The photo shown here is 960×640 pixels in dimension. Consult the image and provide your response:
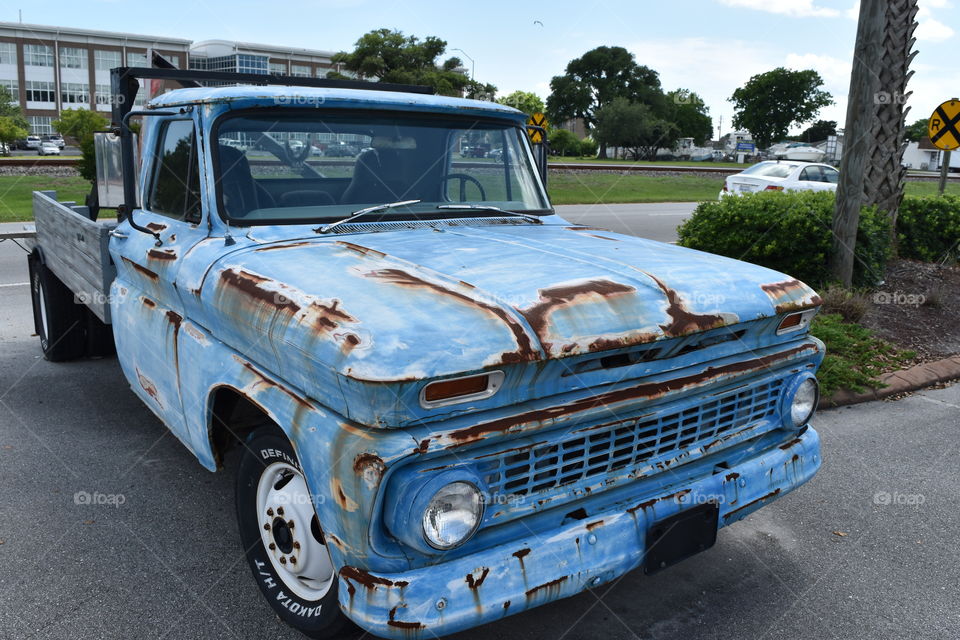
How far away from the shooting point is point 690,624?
3035 millimetres

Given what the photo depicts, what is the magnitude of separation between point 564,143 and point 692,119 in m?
36.0

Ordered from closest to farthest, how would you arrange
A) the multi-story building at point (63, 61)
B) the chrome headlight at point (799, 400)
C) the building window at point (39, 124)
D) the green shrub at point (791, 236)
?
the chrome headlight at point (799, 400) < the green shrub at point (791, 236) < the multi-story building at point (63, 61) < the building window at point (39, 124)

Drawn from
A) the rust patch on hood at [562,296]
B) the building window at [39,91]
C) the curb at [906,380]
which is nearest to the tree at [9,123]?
the building window at [39,91]

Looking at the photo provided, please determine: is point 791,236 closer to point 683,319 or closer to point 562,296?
point 683,319

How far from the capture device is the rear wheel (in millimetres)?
5820

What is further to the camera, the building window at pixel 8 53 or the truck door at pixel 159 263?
the building window at pixel 8 53

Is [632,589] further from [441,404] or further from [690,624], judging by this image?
[441,404]

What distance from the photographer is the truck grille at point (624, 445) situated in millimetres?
2395

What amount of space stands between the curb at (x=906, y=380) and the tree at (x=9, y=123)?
47420 mm

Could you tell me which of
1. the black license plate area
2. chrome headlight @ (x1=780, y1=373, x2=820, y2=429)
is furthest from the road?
chrome headlight @ (x1=780, y1=373, x2=820, y2=429)

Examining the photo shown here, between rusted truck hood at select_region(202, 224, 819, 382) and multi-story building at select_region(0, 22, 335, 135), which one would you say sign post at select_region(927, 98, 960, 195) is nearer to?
rusted truck hood at select_region(202, 224, 819, 382)

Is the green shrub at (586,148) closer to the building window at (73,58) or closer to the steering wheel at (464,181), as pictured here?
the building window at (73,58)

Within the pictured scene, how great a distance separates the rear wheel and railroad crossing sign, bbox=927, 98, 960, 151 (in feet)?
38.8

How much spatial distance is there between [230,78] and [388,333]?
321 centimetres
